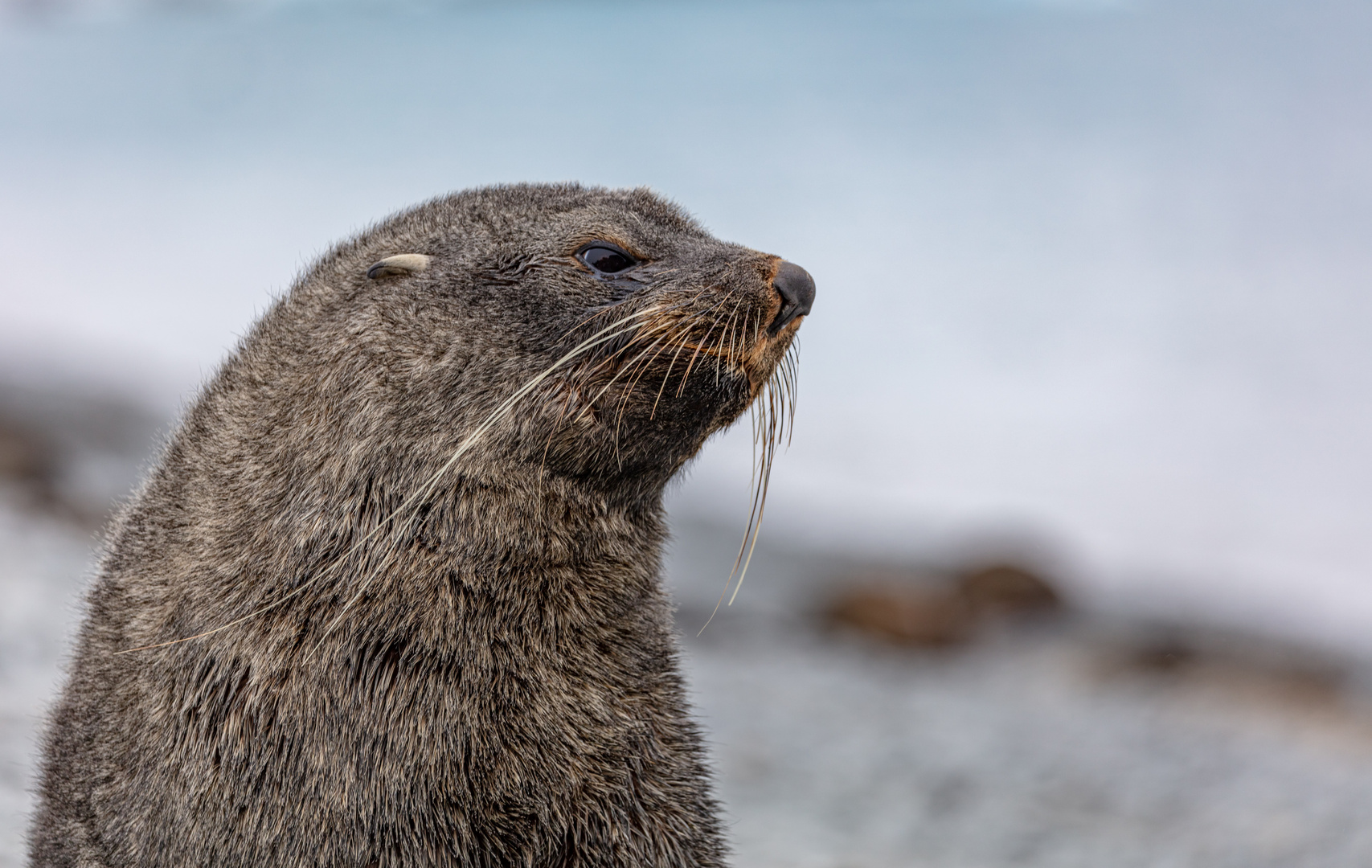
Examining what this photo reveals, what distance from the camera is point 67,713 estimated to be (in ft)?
13.9

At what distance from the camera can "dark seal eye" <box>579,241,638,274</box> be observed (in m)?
4.15

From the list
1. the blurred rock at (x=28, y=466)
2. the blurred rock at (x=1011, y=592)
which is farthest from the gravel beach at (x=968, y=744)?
the blurred rock at (x=1011, y=592)

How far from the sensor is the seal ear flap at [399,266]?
164 inches

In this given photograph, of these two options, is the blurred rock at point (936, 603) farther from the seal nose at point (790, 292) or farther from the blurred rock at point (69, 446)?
the seal nose at point (790, 292)

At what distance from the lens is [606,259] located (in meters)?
4.17

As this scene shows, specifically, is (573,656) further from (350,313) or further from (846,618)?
(846,618)

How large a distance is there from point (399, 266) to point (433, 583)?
1.13 metres

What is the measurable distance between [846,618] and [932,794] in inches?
299

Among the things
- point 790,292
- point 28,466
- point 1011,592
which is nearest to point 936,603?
point 1011,592

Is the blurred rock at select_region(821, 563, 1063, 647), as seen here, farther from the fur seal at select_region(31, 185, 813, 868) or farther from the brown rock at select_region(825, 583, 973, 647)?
the fur seal at select_region(31, 185, 813, 868)

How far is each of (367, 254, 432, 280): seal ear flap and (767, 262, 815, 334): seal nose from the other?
4.05ft

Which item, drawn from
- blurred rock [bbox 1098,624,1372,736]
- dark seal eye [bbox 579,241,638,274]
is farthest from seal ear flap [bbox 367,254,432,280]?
blurred rock [bbox 1098,624,1372,736]

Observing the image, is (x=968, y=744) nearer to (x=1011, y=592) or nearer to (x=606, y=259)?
(x=1011, y=592)

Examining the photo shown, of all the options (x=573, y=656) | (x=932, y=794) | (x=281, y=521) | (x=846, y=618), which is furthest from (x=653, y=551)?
(x=846, y=618)
